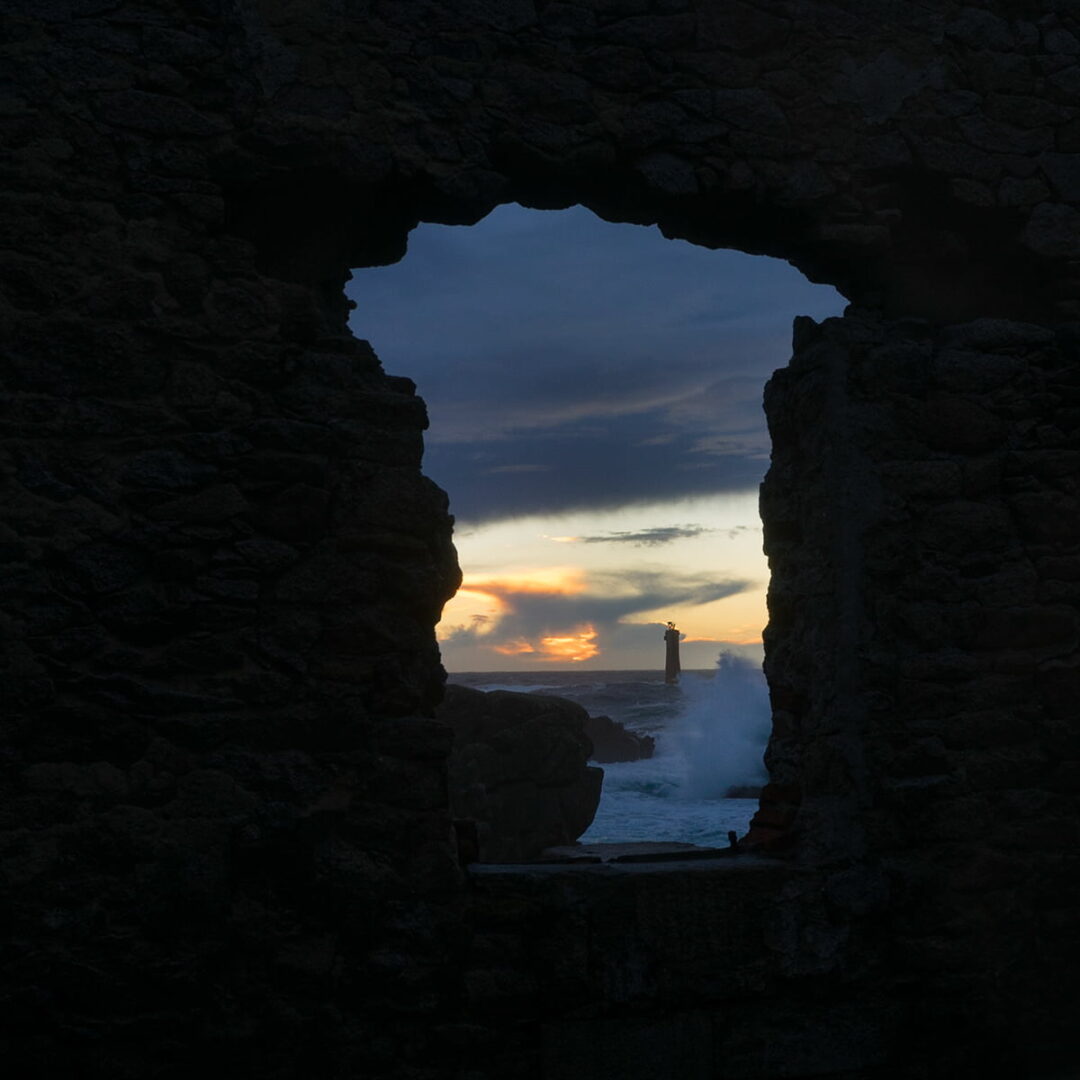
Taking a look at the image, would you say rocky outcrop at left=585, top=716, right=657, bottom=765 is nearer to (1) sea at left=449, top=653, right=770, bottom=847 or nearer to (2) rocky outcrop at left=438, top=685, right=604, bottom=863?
(1) sea at left=449, top=653, right=770, bottom=847

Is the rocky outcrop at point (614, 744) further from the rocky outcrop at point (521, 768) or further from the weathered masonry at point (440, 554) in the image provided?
the weathered masonry at point (440, 554)

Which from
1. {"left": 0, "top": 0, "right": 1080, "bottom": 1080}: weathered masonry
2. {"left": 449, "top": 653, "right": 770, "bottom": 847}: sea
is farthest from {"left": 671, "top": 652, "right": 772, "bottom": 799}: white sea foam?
{"left": 0, "top": 0, "right": 1080, "bottom": 1080}: weathered masonry

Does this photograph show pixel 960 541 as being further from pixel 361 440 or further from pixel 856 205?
pixel 361 440

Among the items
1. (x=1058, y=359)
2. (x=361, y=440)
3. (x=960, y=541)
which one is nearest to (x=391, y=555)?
(x=361, y=440)

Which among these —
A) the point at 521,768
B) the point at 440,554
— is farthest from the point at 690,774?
the point at 440,554

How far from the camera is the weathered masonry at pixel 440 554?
287cm

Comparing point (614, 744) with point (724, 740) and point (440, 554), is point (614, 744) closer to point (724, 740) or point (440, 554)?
point (724, 740)

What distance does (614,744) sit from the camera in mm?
37031

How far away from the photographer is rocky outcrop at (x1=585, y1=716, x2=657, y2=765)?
36625 millimetres

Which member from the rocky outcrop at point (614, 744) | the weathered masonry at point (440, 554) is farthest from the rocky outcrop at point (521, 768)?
the rocky outcrop at point (614, 744)

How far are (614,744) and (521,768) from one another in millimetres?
20519

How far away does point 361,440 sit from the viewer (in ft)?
10.3

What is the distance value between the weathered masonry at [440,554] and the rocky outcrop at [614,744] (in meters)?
33.5

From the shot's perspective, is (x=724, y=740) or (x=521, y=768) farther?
(x=724, y=740)
